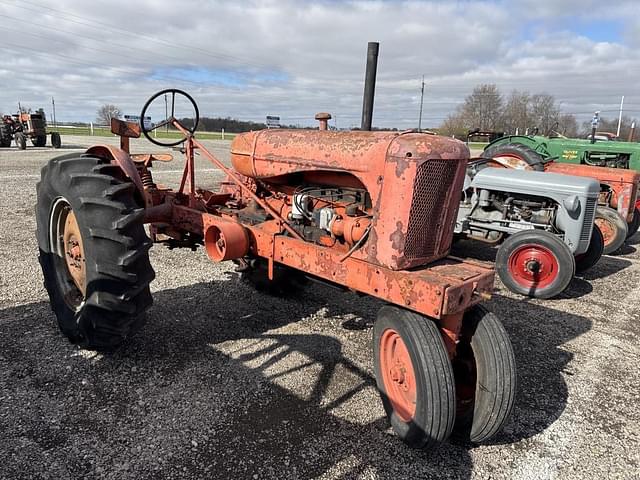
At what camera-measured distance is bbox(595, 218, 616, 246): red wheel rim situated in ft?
22.5

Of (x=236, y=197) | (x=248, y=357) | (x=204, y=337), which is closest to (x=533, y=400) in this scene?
(x=248, y=357)

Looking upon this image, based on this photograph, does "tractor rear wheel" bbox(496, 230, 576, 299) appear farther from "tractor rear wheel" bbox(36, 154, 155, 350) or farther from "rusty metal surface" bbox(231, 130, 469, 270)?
"tractor rear wheel" bbox(36, 154, 155, 350)

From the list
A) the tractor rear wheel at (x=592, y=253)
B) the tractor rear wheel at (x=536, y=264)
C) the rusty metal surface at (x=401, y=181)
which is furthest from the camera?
the tractor rear wheel at (x=592, y=253)

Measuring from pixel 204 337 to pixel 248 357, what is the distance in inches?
17.8

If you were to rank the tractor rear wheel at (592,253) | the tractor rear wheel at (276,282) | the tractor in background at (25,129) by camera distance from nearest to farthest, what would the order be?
→ the tractor rear wheel at (276,282) → the tractor rear wheel at (592,253) → the tractor in background at (25,129)

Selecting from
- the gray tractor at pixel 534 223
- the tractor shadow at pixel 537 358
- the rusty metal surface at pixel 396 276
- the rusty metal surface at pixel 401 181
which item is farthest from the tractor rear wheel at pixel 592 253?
the rusty metal surface at pixel 401 181

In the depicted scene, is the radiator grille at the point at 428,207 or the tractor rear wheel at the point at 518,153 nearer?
the radiator grille at the point at 428,207

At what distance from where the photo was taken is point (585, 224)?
556 centimetres

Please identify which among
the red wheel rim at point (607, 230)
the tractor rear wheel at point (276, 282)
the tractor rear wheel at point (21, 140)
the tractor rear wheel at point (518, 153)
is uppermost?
the tractor rear wheel at point (518, 153)

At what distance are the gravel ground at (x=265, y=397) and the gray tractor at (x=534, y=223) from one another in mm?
670

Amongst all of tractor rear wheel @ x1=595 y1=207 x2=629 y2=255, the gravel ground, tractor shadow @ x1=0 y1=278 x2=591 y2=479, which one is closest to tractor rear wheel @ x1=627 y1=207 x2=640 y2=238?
tractor rear wheel @ x1=595 y1=207 x2=629 y2=255

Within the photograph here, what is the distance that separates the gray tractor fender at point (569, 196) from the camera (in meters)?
5.49

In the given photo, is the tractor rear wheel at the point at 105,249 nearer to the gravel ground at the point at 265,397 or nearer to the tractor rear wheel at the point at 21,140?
the gravel ground at the point at 265,397

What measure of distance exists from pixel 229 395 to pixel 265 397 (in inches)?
8.3
